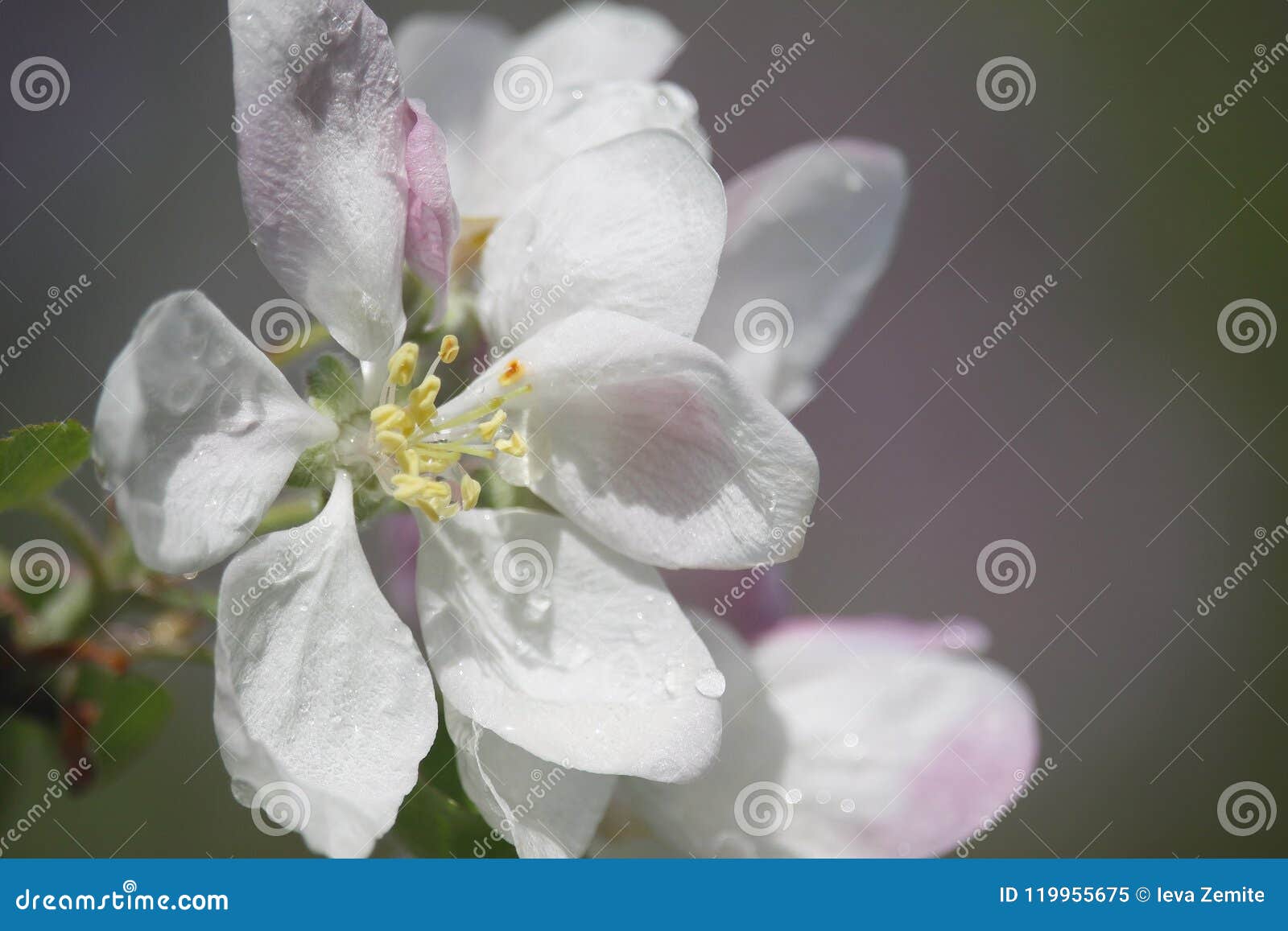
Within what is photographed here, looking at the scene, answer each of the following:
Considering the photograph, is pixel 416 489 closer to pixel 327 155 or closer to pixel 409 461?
pixel 409 461

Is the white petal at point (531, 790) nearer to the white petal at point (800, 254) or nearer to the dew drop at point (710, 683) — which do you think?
the dew drop at point (710, 683)

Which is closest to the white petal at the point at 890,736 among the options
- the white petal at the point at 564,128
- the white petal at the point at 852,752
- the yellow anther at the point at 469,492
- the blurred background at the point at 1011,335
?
the white petal at the point at 852,752

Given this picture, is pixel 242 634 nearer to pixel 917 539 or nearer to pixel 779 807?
pixel 779 807

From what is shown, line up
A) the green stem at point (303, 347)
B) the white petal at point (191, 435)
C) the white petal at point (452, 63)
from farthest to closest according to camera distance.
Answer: the white petal at point (452, 63)
the green stem at point (303, 347)
the white petal at point (191, 435)

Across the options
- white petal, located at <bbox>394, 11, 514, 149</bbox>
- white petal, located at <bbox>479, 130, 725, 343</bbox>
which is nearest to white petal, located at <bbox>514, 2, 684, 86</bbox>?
white petal, located at <bbox>394, 11, 514, 149</bbox>

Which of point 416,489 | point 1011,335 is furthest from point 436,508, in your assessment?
point 1011,335

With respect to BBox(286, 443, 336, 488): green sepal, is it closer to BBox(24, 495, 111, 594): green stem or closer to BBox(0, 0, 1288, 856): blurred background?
BBox(24, 495, 111, 594): green stem
